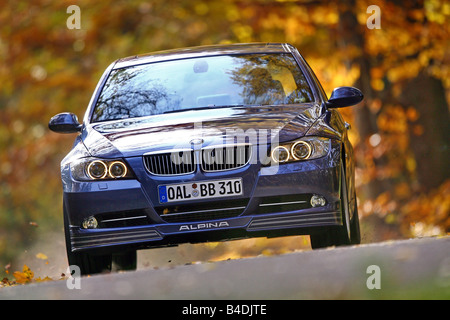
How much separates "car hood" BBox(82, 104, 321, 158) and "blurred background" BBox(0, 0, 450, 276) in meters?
4.14

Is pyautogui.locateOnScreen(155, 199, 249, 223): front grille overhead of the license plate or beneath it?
beneath

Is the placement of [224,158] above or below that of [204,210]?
above

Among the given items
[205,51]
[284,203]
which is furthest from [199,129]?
[205,51]

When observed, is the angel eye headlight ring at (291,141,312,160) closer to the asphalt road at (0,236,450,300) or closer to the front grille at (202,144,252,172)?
the front grille at (202,144,252,172)

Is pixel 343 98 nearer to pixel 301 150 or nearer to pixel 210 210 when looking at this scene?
pixel 301 150

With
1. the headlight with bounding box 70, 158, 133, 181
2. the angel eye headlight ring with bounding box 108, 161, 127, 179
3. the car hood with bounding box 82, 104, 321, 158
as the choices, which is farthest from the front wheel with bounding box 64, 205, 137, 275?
the car hood with bounding box 82, 104, 321, 158

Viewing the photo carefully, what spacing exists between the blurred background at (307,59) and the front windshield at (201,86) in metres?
3.55

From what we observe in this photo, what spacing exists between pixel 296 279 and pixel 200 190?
5.26 ft

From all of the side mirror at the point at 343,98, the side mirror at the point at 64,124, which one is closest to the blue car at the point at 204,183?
the side mirror at the point at 343,98

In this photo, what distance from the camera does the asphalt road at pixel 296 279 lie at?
525 centimetres

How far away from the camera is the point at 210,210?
720 cm

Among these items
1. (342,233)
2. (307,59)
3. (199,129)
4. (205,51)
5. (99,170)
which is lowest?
(342,233)

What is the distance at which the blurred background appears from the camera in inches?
672

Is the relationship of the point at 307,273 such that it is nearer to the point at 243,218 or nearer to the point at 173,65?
the point at 243,218
